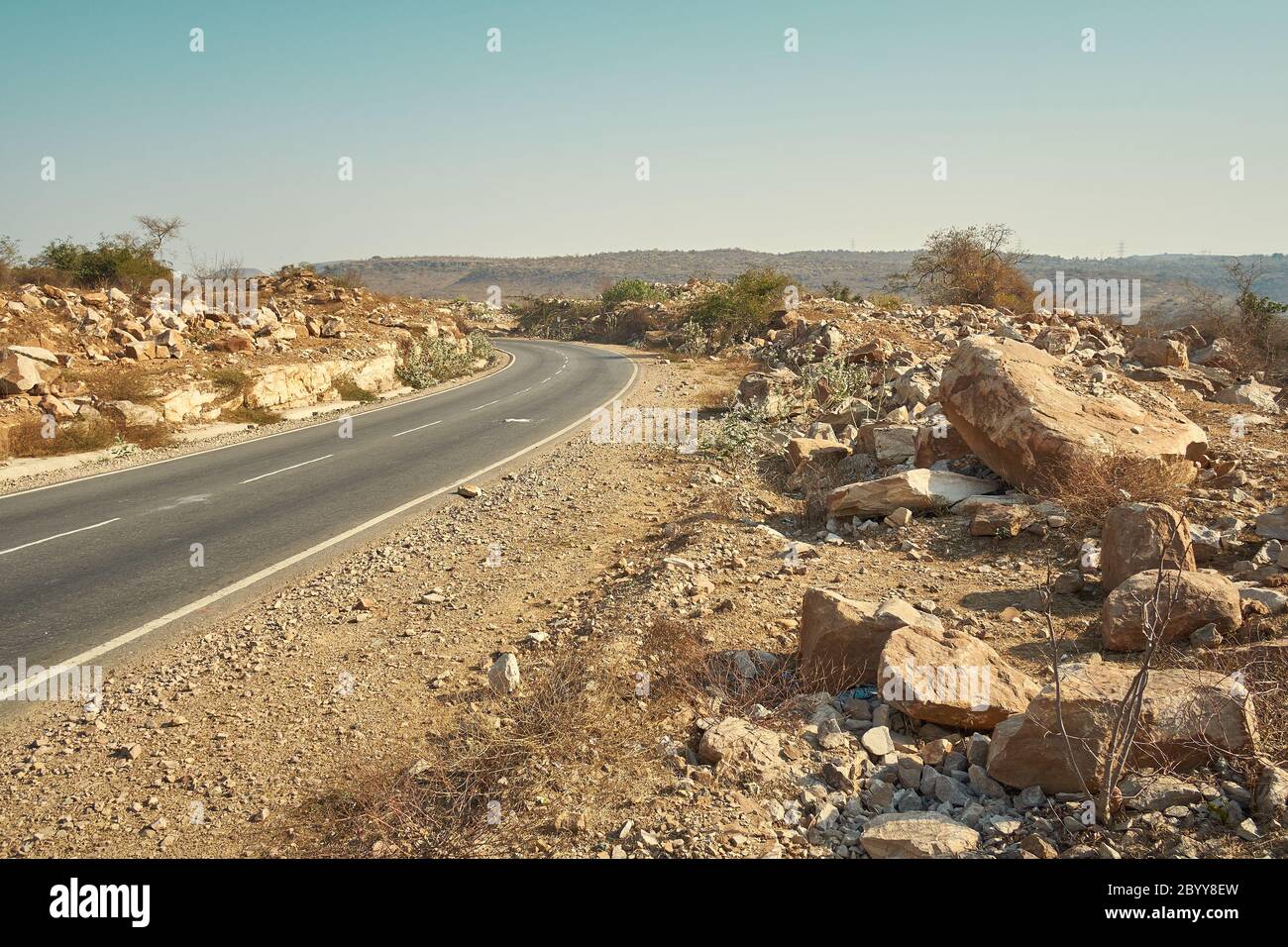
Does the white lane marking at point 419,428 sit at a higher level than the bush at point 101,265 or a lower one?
lower

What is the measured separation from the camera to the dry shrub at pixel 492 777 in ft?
13.0

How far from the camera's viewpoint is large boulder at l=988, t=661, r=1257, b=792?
13.1 ft

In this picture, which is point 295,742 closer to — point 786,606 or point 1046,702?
point 786,606

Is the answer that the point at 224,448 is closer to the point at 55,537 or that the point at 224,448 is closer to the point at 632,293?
the point at 55,537

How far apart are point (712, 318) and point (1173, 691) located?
36.9m

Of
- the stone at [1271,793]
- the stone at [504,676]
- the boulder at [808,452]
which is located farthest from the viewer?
the boulder at [808,452]

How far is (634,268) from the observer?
134 meters

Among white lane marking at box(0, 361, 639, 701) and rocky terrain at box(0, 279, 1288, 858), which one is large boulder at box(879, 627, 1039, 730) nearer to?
rocky terrain at box(0, 279, 1288, 858)

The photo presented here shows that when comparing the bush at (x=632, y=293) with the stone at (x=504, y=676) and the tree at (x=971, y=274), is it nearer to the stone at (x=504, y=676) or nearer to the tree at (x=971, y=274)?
the tree at (x=971, y=274)

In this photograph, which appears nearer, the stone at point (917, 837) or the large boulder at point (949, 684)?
the stone at point (917, 837)

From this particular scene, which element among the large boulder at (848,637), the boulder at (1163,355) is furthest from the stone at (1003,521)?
the boulder at (1163,355)

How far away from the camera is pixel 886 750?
452cm

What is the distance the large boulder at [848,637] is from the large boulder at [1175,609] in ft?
4.36
